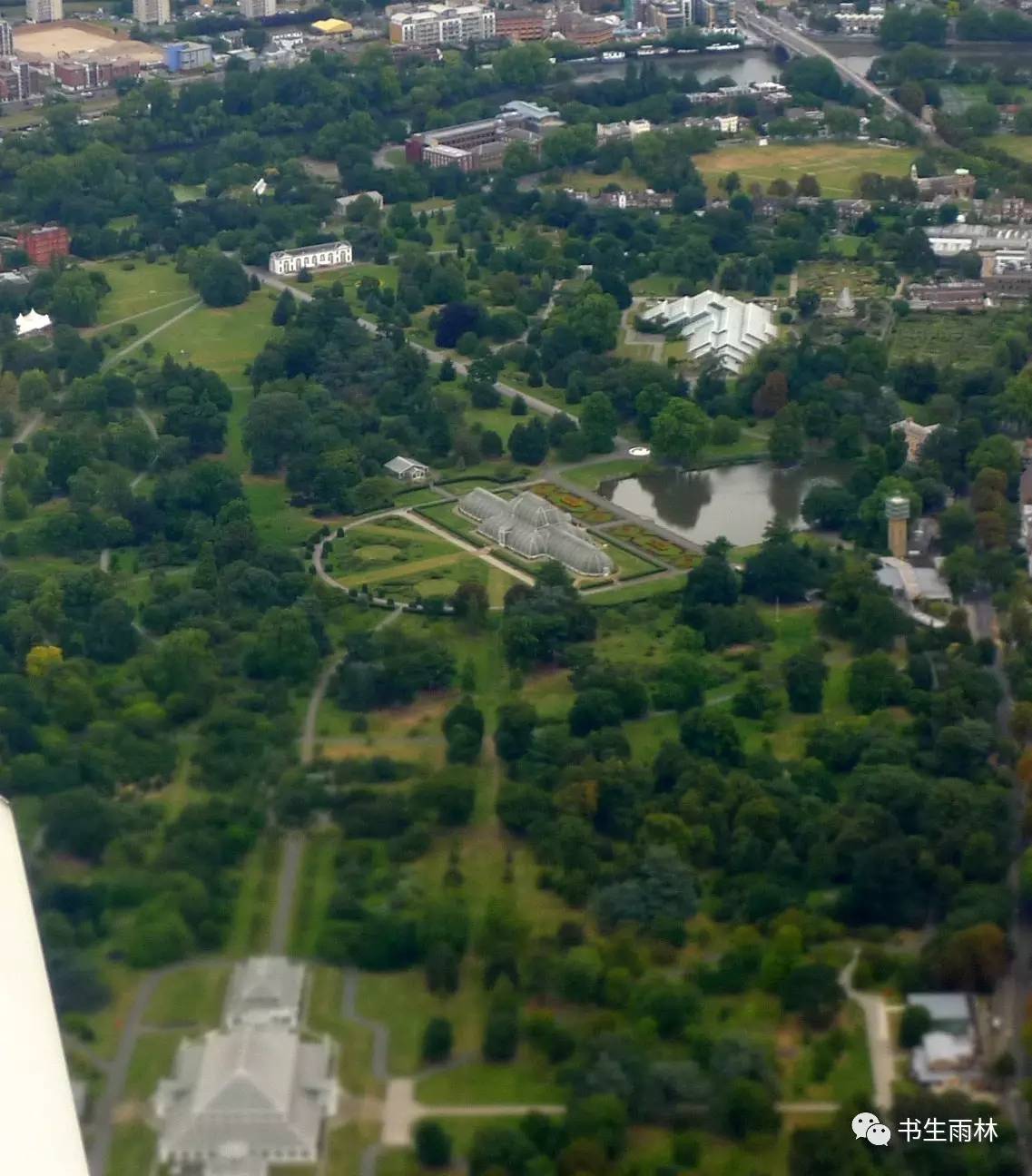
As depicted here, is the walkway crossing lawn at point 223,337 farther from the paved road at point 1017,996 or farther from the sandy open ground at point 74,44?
the sandy open ground at point 74,44

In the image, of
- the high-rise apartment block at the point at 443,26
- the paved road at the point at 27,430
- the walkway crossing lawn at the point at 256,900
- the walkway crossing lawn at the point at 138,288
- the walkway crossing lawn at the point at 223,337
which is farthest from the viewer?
the high-rise apartment block at the point at 443,26

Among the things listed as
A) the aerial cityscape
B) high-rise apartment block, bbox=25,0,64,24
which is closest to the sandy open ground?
high-rise apartment block, bbox=25,0,64,24

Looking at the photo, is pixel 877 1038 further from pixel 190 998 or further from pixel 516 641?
pixel 516 641

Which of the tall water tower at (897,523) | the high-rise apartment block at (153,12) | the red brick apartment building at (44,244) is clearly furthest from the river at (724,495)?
the high-rise apartment block at (153,12)

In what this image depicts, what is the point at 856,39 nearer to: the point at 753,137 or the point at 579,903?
the point at 753,137

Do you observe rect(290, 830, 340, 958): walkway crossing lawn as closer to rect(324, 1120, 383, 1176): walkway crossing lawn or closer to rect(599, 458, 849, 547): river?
rect(324, 1120, 383, 1176): walkway crossing lawn

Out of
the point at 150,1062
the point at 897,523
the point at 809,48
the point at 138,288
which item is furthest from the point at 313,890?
the point at 809,48
